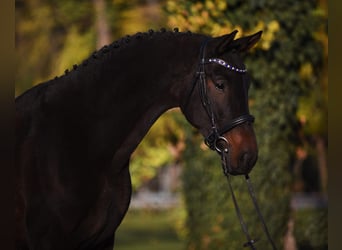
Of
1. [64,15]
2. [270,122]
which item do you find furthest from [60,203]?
[64,15]

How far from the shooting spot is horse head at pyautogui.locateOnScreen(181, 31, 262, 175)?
4.56 m

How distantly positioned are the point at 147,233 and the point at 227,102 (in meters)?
13.8

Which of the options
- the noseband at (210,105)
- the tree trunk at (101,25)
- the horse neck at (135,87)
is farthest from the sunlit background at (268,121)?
the tree trunk at (101,25)

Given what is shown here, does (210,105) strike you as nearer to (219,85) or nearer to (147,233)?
(219,85)

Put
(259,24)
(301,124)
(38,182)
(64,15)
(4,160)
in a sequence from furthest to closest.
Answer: (64,15)
(301,124)
(259,24)
(38,182)
(4,160)

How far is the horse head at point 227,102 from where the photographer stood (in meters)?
4.56

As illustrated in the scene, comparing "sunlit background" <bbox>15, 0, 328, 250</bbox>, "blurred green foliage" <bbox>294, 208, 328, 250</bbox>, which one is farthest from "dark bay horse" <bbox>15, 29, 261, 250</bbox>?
"blurred green foliage" <bbox>294, 208, 328, 250</bbox>

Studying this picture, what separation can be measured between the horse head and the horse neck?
4.4 inches

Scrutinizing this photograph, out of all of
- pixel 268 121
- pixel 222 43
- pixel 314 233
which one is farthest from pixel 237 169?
pixel 314 233

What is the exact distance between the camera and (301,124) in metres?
10.2

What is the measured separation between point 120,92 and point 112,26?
15.6m

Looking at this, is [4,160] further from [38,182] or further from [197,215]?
[197,215]

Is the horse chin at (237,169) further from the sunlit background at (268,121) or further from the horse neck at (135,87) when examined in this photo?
the sunlit background at (268,121)

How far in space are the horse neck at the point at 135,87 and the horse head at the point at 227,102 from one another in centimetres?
11
